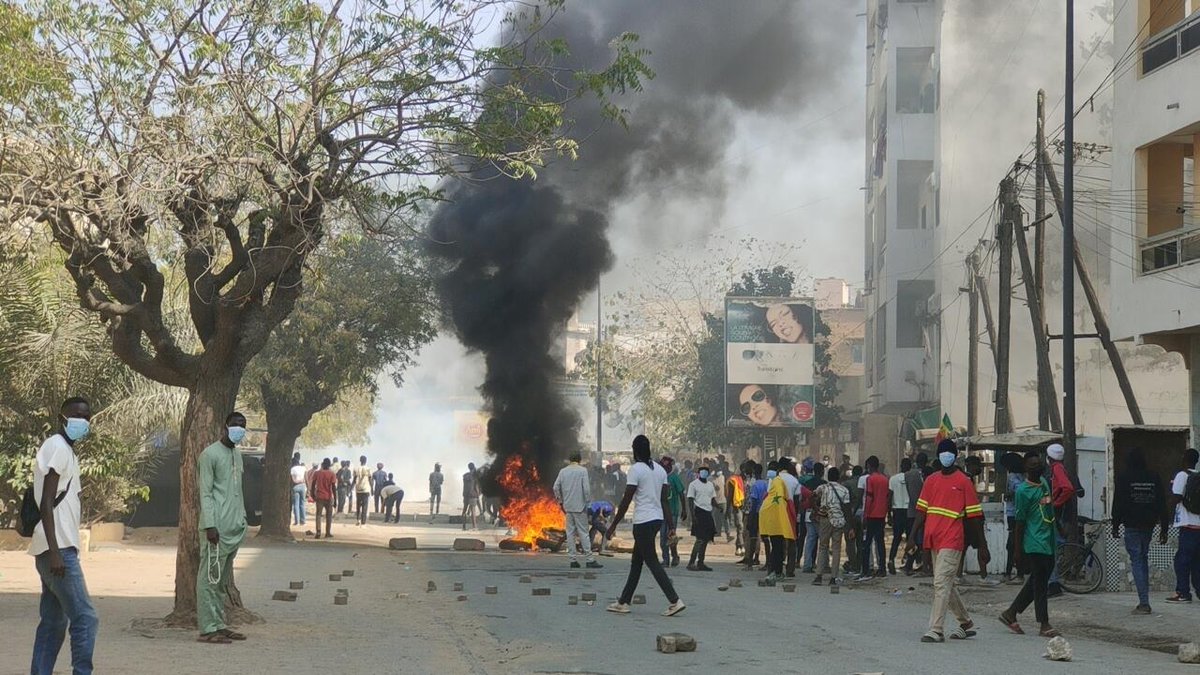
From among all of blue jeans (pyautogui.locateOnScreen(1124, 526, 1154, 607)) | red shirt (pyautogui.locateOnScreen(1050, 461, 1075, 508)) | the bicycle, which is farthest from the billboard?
blue jeans (pyautogui.locateOnScreen(1124, 526, 1154, 607))

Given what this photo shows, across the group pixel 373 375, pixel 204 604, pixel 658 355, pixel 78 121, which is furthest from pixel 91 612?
pixel 658 355

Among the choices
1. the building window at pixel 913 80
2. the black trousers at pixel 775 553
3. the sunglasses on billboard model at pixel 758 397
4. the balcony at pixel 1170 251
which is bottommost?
the black trousers at pixel 775 553

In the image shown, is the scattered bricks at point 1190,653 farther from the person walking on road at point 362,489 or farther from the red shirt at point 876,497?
the person walking on road at point 362,489

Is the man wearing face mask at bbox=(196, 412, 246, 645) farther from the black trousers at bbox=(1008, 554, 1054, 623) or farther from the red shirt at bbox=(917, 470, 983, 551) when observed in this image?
the black trousers at bbox=(1008, 554, 1054, 623)

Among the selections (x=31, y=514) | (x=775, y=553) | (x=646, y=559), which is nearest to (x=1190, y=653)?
(x=646, y=559)

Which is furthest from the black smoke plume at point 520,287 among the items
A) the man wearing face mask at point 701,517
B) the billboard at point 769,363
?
the billboard at point 769,363

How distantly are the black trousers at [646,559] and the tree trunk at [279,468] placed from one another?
1507cm

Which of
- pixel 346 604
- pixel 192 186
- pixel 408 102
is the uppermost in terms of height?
pixel 408 102

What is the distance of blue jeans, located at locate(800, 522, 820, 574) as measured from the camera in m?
19.3

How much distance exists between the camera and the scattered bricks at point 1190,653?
9.88m

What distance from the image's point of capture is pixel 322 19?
→ 39.0 ft

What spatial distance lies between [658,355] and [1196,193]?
40.2m

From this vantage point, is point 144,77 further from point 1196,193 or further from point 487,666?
point 1196,193

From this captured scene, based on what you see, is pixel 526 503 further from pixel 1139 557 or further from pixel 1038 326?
pixel 1139 557
